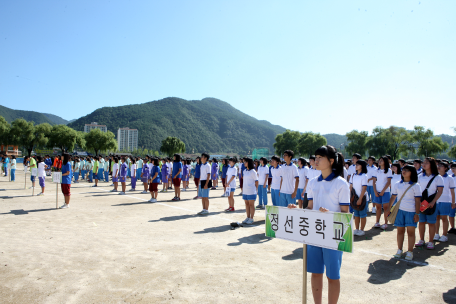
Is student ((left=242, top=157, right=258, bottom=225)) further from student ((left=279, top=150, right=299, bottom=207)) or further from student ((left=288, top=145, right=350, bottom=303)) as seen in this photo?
student ((left=288, top=145, right=350, bottom=303))

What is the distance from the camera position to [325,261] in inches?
111

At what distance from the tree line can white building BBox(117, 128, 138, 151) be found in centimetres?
9195

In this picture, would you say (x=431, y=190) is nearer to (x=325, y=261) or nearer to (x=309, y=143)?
(x=325, y=261)

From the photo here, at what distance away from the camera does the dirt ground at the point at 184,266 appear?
370 cm

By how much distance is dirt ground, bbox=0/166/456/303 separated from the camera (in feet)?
12.1

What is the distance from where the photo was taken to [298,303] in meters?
3.49

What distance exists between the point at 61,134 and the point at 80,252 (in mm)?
68234

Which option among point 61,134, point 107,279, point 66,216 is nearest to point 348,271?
point 107,279

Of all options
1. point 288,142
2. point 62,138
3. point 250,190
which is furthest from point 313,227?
point 288,142

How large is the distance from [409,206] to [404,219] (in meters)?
0.28

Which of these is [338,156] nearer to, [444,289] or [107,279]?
[444,289]

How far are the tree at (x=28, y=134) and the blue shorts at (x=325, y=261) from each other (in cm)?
7364

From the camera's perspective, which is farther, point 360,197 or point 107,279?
point 360,197

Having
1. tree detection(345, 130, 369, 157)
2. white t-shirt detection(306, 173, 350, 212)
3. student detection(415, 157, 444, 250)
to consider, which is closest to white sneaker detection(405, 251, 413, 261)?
student detection(415, 157, 444, 250)
